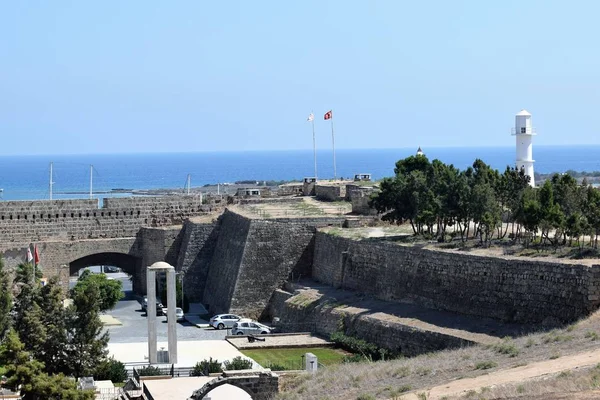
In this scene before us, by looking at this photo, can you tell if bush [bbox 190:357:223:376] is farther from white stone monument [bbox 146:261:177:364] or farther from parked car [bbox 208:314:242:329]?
parked car [bbox 208:314:242:329]

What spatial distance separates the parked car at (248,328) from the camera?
38.3m

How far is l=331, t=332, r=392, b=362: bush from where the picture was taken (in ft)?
106

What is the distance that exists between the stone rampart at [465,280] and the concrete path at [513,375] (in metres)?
5.66

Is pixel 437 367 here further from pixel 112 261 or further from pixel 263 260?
pixel 112 261

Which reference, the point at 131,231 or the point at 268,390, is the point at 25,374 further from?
the point at 131,231

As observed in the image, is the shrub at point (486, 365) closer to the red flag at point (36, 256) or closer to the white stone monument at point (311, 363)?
the white stone monument at point (311, 363)

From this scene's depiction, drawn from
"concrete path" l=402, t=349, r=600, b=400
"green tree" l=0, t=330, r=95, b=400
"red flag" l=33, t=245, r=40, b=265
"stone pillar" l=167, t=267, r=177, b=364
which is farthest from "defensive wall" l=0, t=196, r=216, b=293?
"concrete path" l=402, t=349, r=600, b=400

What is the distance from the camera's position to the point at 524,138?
4962 centimetres

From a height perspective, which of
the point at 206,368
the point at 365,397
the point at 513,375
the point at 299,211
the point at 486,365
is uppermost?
the point at 299,211

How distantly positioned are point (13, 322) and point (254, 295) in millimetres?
10676

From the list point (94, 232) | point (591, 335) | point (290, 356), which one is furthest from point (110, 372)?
point (94, 232)

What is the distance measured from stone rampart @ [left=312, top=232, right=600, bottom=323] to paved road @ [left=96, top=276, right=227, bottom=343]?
15.0 ft

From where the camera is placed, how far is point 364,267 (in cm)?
3884

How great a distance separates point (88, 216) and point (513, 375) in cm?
3004
